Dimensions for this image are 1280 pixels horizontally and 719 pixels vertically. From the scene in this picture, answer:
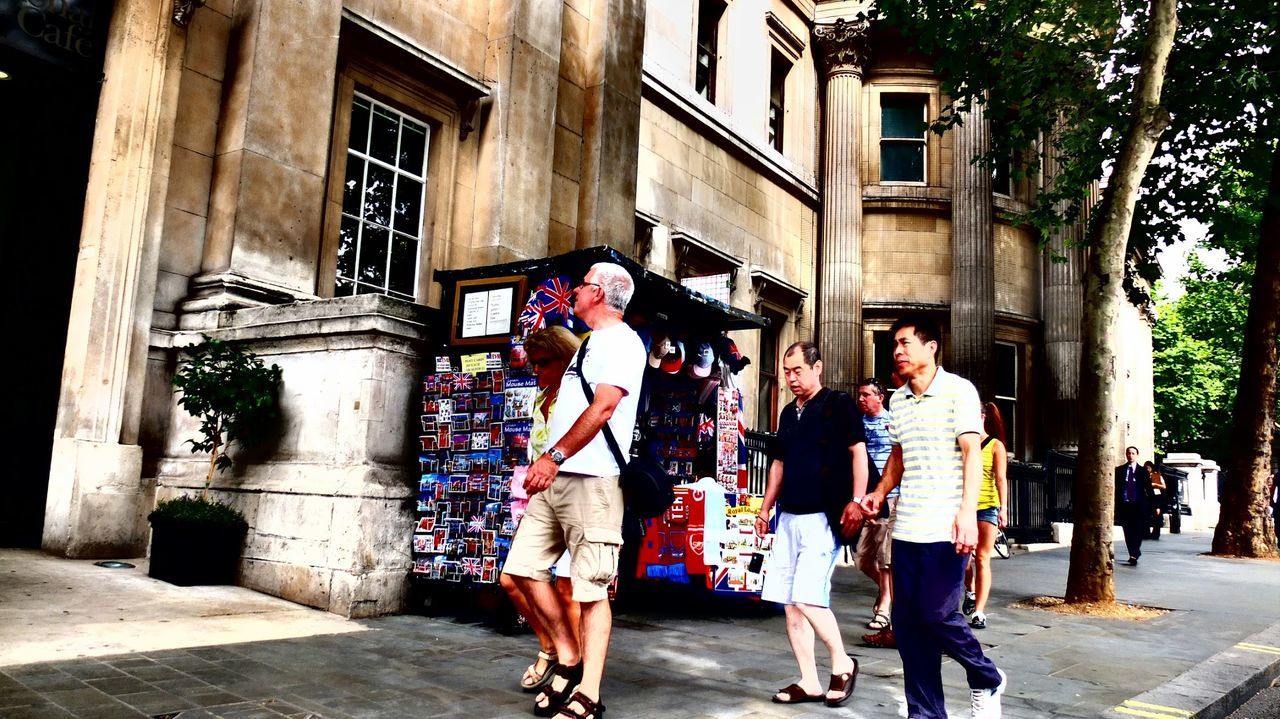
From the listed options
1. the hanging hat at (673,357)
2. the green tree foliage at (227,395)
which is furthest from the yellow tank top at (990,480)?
the green tree foliage at (227,395)

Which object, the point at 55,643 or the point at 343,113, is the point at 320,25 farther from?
the point at 55,643

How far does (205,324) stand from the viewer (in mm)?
7938

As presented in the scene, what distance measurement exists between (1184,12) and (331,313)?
39.4ft

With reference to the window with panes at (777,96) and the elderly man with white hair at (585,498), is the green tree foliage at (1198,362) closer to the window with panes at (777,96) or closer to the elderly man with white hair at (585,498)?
the window with panes at (777,96)

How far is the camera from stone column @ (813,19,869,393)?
19.8 metres

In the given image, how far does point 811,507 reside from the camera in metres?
5.23

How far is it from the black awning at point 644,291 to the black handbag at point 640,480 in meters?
2.45

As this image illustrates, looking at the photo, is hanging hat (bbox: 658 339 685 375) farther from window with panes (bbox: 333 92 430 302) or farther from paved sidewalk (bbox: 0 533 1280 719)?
window with panes (bbox: 333 92 430 302)

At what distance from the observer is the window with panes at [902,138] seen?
69.4 ft

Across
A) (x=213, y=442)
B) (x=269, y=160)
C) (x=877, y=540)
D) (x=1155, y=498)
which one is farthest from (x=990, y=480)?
(x=1155, y=498)

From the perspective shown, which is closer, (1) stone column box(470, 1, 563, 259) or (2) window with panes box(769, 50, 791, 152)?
(1) stone column box(470, 1, 563, 259)

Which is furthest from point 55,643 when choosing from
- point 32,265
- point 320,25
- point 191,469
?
point 320,25

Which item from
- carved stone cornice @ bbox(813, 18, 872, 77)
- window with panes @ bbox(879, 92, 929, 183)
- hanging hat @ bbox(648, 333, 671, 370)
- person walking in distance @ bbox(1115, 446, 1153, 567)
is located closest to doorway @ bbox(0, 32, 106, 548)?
hanging hat @ bbox(648, 333, 671, 370)

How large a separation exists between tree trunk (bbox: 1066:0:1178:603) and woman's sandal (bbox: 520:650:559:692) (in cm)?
672
